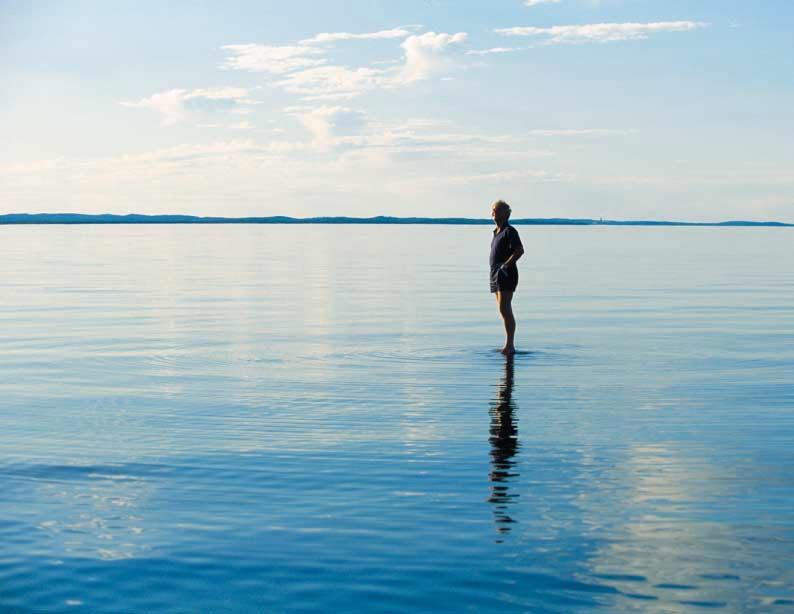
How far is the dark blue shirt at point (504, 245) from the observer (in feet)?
51.4

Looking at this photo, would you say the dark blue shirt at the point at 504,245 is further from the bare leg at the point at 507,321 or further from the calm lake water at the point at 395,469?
the calm lake water at the point at 395,469

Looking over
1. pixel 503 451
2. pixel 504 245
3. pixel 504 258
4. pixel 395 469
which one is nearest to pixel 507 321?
pixel 504 258

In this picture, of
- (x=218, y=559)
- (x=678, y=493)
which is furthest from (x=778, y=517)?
(x=218, y=559)

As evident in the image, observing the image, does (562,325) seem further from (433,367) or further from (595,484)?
(595,484)

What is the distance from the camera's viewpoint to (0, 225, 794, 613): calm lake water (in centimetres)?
580

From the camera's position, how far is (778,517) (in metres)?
6.95

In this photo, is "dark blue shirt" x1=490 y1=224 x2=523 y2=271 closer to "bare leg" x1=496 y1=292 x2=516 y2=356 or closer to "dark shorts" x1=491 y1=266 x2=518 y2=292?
"dark shorts" x1=491 y1=266 x2=518 y2=292

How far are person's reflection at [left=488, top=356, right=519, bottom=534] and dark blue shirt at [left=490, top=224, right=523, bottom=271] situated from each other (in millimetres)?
3201

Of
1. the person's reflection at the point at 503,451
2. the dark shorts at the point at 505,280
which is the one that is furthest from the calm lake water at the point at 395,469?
the dark shorts at the point at 505,280

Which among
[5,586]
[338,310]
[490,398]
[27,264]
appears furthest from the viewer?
[27,264]

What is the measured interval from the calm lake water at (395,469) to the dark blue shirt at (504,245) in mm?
1647

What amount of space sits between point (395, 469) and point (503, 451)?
118 cm

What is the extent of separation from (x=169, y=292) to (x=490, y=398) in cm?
1856

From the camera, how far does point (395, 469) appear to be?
27.2 ft
